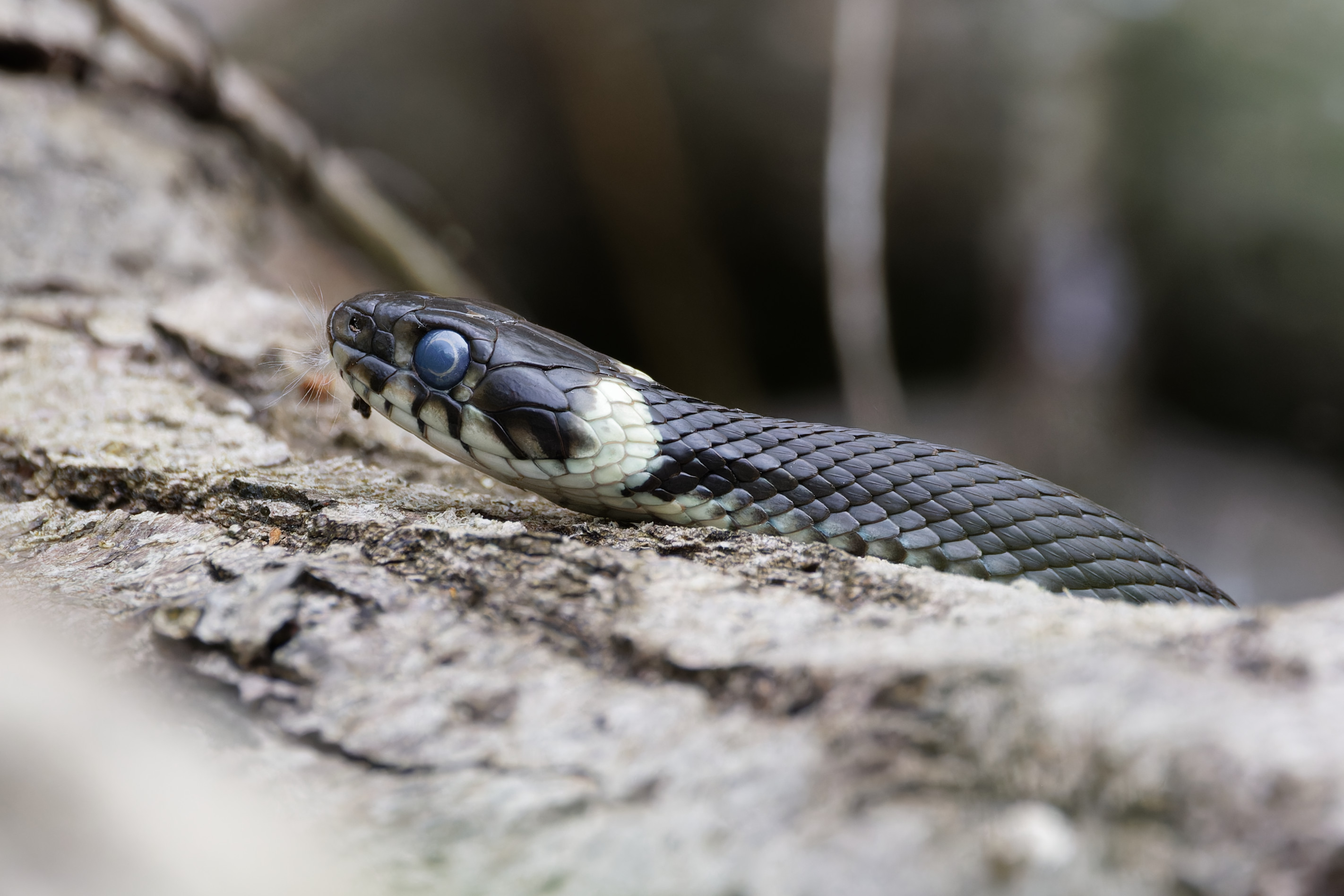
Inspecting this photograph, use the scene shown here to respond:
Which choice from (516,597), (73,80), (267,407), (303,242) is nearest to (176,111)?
(73,80)

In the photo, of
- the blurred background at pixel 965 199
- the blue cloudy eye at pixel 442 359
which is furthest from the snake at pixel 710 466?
the blurred background at pixel 965 199

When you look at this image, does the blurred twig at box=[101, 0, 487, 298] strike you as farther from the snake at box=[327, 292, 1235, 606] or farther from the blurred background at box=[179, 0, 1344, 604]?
the snake at box=[327, 292, 1235, 606]

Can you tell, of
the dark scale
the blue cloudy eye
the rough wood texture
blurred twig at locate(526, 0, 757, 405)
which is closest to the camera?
the rough wood texture

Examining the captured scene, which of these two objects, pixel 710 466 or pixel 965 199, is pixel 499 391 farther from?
pixel 965 199

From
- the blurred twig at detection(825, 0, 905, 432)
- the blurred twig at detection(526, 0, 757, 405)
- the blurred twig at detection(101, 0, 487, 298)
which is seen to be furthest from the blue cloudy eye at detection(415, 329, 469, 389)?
the blurred twig at detection(526, 0, 757, 405)

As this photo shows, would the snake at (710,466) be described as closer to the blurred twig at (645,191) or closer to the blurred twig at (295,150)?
the blurred twig at (295,150)

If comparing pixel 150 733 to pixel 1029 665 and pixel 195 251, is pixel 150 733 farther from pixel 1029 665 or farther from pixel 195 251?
pixel 195 251

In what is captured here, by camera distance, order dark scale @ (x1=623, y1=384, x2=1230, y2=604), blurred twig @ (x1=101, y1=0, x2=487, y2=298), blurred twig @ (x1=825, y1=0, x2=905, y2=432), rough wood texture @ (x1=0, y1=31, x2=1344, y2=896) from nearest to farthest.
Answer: rough wood texture @ (x1=0, y1=31, x2=1344, y2=896), dark scale @ (x1=623, y1=384, x2=1230, y2=604), blurred twig @ (x1=101, y1=0, x2=487, y2=298), blurred twig @ (x1=825, y1=0, x2=905, y2=432)
